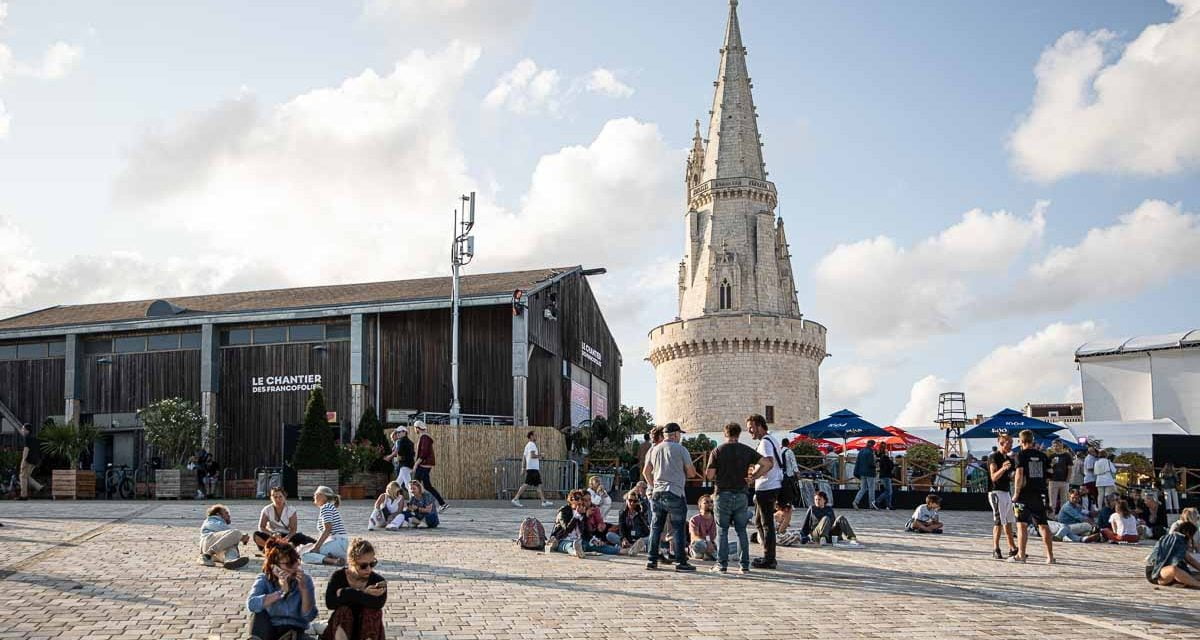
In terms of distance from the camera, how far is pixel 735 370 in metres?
64.8

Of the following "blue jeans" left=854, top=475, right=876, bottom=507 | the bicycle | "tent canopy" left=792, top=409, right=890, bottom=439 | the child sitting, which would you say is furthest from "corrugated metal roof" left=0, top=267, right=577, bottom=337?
the child sitting

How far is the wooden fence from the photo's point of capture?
2842cm

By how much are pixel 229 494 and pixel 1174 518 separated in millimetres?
24932

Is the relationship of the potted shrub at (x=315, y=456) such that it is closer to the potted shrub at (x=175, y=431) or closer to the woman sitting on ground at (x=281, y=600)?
the potted shrub at (x=175, y=431)

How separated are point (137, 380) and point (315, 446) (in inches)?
388

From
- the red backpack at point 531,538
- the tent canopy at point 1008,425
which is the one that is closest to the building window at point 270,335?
the tent canopy at point 1008,425

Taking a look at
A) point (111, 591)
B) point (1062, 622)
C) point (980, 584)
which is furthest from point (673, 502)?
point (111, 591)

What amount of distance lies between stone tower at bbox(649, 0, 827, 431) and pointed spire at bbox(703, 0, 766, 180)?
2.3 inches

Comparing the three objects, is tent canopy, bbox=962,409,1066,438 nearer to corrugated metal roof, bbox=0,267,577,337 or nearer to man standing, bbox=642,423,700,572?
corrugated metal roof, bbox=0,267,577,337

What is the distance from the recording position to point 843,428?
3080 cm

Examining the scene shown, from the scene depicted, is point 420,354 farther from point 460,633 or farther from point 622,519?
point 460,633

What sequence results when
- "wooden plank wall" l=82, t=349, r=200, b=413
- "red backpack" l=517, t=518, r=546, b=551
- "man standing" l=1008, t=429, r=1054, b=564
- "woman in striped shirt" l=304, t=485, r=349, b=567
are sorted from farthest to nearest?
"wooden plank wall" l=82, t=349, r=200, b=413
"red backpack" l=517, t=518, r=546, b=551
"man standing" l=1008, t=429, r=1054, b=564
"woman in striped shirt" l=304, t=485, r=349, b=567

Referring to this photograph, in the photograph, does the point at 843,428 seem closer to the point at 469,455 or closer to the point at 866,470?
the point at 866,470

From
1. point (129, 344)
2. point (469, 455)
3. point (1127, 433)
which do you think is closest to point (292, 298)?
point (129, 344)
